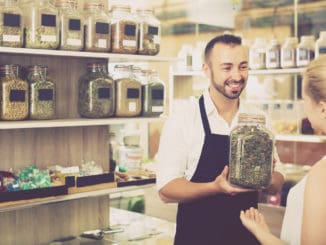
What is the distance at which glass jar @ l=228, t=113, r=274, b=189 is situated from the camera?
1.79 m

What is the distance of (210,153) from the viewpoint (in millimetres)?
2115

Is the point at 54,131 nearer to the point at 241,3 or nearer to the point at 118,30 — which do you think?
the point at 118,30

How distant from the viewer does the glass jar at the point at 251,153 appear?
1795mm

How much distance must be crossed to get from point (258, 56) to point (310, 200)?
9.38 feet

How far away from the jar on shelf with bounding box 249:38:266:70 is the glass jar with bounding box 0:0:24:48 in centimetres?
219

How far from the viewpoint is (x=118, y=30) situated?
2.62m

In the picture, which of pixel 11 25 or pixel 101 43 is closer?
pixel 11 25

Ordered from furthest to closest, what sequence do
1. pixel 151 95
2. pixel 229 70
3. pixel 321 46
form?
pixel 321 46 < pixel 151 95 < pixel 229 70

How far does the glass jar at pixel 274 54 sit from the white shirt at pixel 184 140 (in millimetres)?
1867

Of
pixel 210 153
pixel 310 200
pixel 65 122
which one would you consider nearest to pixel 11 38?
pixel 65 122

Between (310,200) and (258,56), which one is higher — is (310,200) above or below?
below

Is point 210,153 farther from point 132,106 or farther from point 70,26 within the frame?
point 70,26

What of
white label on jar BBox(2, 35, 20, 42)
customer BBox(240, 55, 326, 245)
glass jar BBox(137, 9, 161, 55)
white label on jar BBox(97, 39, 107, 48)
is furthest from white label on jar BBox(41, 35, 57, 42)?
customer BBox(240, 55, 326, 245)

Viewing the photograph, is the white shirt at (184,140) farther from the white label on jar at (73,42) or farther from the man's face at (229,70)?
the white label on jar at (73,42)
